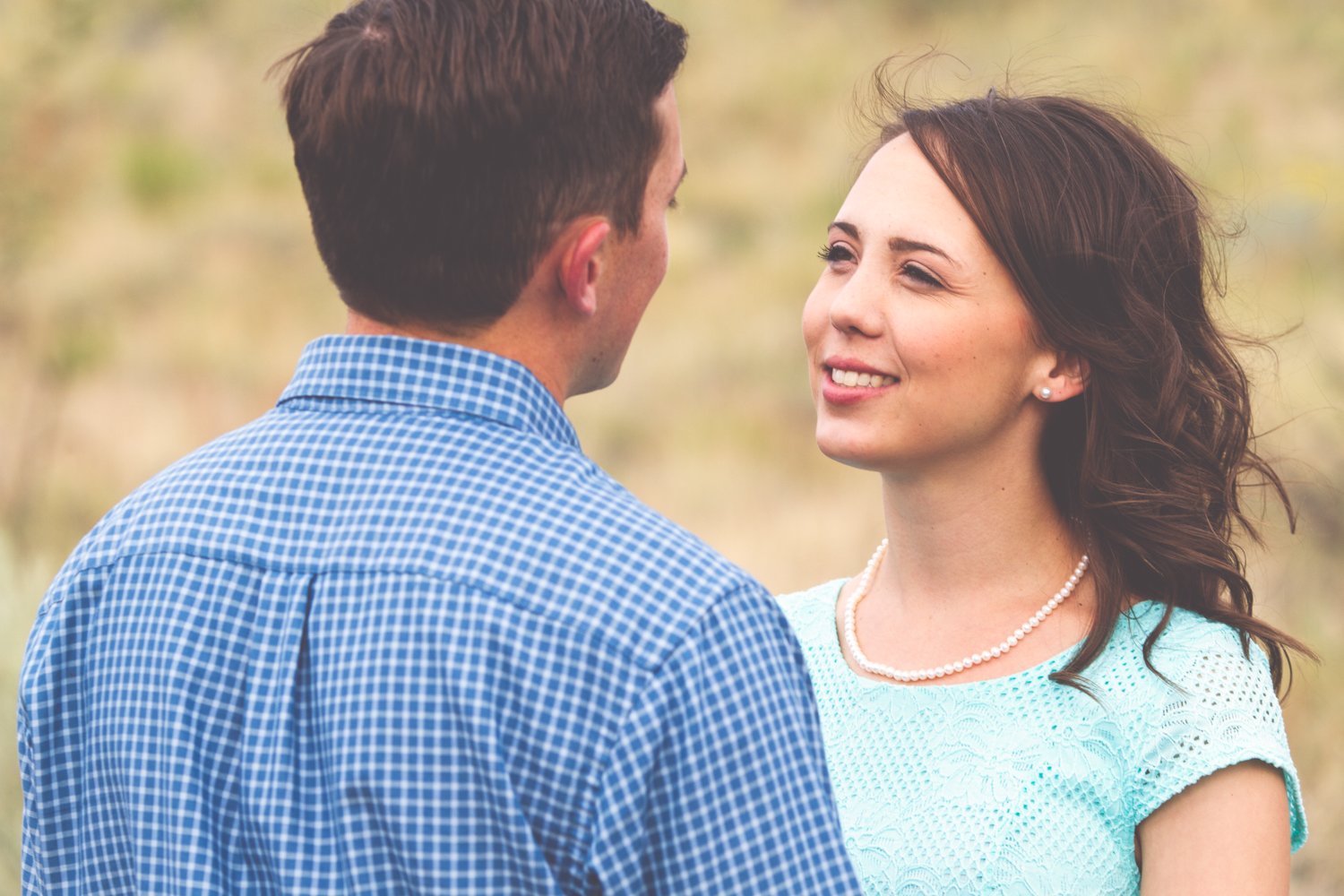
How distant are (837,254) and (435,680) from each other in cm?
136

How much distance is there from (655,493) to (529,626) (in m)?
7.11

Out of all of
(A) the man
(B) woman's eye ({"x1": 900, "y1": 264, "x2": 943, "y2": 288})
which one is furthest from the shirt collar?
(B) woman's eye ({"x1": 900, "y1": 264, "x2": 943, "y2": 288})

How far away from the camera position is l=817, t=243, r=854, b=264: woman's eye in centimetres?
229

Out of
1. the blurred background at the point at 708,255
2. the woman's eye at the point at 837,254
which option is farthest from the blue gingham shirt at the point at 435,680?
the blurred background at the point at 708,255

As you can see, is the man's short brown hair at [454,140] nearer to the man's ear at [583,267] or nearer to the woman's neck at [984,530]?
the man's ear at [583,267]

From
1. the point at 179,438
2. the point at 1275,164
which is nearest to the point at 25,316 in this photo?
the point at 179,438

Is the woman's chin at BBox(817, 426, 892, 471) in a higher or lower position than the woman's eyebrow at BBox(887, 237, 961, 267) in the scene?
lower

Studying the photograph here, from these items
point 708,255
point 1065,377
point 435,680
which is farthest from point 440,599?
point 708,255

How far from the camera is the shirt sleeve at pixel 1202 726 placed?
1860mm

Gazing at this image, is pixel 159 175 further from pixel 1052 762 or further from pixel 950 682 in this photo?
pixel 1052 762

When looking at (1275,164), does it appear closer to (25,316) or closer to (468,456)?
(25,316)

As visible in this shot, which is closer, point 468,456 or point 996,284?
point 468,456

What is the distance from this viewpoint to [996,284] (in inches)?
83.7

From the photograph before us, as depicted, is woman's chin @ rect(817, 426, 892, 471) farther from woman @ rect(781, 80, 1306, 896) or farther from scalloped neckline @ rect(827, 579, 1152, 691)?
scalloped neckline @ rect(827, 579, 1152, 691)
